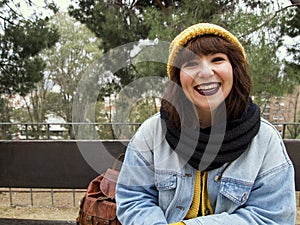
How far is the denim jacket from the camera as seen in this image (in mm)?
854

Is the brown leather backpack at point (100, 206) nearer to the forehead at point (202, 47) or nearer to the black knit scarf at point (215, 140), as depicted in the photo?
the black knit scarf at point (215, 140)

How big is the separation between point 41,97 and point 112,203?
34.9 feet

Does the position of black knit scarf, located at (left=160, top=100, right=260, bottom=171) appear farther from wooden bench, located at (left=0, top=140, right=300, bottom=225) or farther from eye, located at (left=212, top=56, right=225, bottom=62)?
wooden bench, located at (left=0, top=140, right=300, bottom=225)

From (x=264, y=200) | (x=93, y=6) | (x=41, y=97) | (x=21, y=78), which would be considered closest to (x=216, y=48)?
(x=264, y=200)

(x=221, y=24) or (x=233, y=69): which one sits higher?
(x=221, y=24)

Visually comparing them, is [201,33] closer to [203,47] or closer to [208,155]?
[203,47]

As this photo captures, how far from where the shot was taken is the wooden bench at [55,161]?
4.47 ft

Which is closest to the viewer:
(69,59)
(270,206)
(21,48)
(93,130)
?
(270,206)

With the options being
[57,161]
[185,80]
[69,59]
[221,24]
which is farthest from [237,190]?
[69,59]

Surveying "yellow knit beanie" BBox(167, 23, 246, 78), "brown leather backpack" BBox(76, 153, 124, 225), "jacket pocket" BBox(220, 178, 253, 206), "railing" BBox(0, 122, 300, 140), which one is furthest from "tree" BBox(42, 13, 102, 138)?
"jacket pocket" BBox(220, 178, 253, 206)

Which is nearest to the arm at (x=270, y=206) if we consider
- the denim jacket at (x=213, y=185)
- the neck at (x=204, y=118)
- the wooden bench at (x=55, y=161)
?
the denim jacket at (x=213, y=185)

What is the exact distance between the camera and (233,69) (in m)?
0.90

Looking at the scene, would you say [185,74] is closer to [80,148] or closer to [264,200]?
[264,200]

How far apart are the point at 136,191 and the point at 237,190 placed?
0.97 feet
